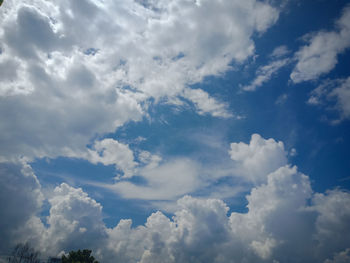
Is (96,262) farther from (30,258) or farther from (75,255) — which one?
(30,258)

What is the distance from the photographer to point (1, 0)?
19.6m

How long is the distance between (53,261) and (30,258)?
1771 centimetres

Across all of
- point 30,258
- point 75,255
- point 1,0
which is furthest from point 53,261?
point 1,0

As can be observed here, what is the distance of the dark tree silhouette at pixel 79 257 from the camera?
286 ft

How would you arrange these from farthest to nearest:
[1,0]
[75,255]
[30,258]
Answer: [30,258], [75,255], [1,0]

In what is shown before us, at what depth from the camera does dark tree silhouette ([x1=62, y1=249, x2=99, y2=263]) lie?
87125 mm

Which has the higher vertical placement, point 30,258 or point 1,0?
point 1,0

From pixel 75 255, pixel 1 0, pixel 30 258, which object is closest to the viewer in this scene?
pixel 1 0

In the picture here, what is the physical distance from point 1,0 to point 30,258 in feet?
709

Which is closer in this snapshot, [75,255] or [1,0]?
[1,0]

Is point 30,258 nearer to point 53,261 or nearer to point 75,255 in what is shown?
point 53,261

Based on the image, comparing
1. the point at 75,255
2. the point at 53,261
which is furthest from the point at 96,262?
the point at 53,261

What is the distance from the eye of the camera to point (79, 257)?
87.7 m

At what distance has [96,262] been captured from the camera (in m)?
89.8
